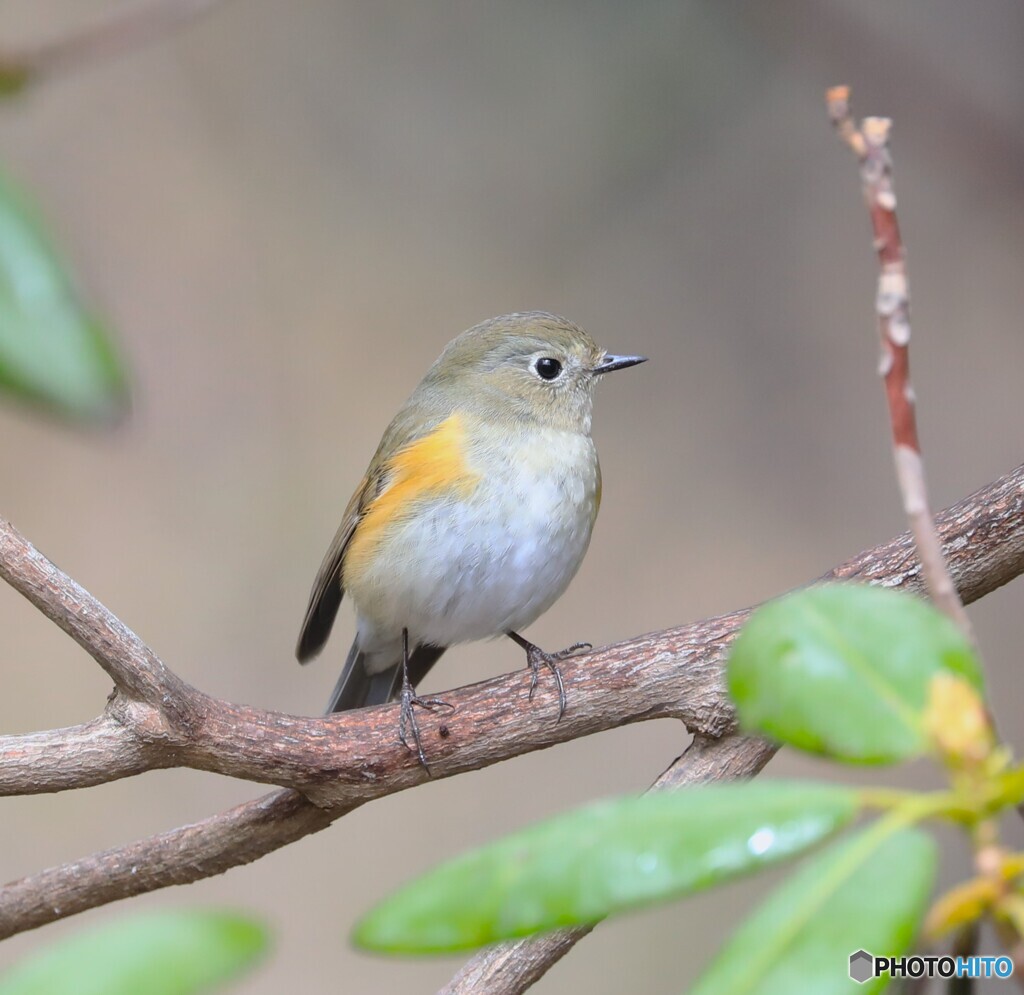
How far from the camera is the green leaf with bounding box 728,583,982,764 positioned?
2.12ft

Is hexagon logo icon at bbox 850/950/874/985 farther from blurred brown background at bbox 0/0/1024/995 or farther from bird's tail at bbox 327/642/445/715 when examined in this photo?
blurred brown background at bbox 0/0/1024/995

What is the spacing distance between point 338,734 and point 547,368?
3.59 ft

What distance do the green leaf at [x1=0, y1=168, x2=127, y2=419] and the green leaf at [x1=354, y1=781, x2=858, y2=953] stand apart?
1.18ft

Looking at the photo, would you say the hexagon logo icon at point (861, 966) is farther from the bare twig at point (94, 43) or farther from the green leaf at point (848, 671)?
the bare twig at point (94, 43)

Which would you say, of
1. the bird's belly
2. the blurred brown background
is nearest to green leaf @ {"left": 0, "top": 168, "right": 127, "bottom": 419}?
the bird's belly

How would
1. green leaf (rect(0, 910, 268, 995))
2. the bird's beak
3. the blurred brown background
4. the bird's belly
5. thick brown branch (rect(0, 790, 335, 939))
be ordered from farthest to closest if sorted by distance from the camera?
the blurred brown background
the bird's beak
the bird's belly
thick brown branch (rect(0, 790, 335, 939))
green leaf (rect(0, 910, 268, 995))

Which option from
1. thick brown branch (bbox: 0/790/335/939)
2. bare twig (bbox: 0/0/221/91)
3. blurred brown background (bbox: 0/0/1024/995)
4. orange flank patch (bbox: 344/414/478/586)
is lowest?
thick brown branch (bbox: 0/790/335/939)

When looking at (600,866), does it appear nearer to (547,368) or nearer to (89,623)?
(89,623)

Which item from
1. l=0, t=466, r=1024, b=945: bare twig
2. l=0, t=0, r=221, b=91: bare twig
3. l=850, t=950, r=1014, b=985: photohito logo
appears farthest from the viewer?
l=0, t=466, r=1024, b=945: bare twig

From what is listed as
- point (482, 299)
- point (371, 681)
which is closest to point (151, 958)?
point (371, 681)

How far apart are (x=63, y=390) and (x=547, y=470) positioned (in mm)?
1685

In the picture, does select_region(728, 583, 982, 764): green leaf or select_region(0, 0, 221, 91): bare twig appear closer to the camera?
select_region(728, 583, 982, 764): green leaf

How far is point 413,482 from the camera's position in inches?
95.9

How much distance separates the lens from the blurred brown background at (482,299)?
12.9ft
